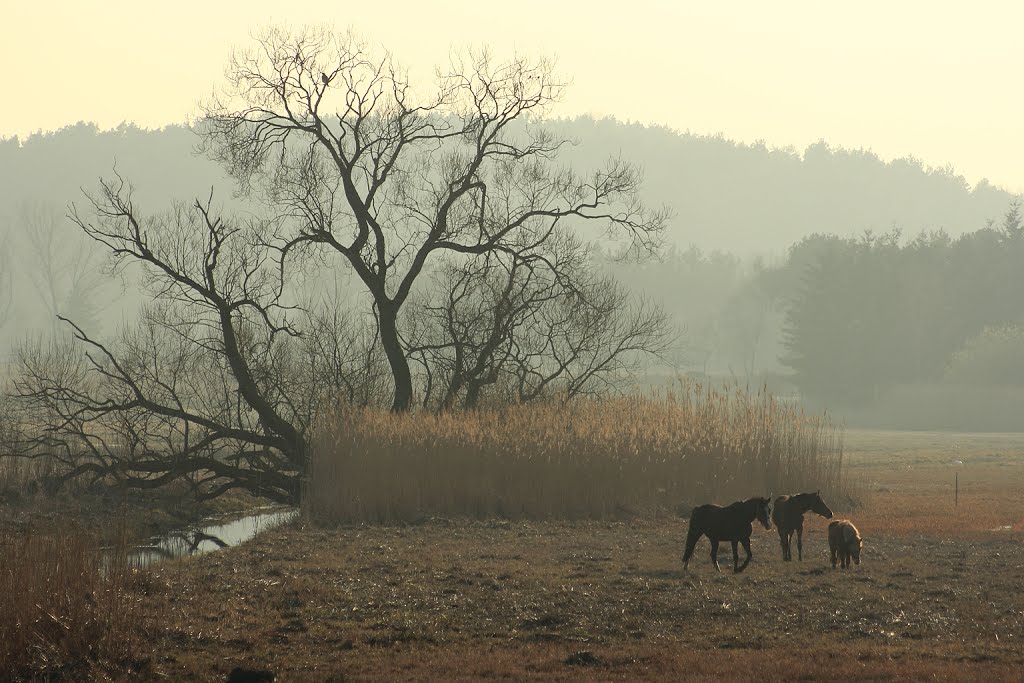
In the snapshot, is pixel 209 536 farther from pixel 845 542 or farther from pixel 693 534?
pixel 845 542

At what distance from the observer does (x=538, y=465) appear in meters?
23.4

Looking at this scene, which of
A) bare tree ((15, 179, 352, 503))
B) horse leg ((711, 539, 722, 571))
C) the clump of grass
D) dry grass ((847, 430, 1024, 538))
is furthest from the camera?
bare tree ((15, 179, 352, 503))

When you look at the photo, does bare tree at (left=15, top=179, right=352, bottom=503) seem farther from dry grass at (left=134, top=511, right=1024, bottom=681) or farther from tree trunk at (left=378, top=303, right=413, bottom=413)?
dry grass at (left=134, top=511, right=1024, bottom=681)

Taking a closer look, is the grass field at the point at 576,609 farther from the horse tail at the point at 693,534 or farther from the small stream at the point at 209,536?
the small stream at the point at 209,536

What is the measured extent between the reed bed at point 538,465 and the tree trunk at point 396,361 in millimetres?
2976

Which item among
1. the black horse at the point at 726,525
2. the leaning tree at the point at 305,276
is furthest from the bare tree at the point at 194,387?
the black horse at the point at 726,525

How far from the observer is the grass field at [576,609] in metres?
10.5

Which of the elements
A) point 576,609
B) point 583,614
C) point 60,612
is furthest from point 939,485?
point 60,612

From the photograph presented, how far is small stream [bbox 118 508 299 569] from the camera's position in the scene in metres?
20.7

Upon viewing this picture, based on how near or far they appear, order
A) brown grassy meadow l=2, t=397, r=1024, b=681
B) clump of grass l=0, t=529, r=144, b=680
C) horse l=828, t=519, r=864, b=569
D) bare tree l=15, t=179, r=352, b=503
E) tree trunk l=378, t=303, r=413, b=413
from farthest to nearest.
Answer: tree trunk l=378, t=303, r=413, b=413
bare tree l=15, t=179, r=352, b=503
horse l=828, t=519, r=864, b=569
brown grassy meadow l=2, t=397, r=1024, b=681
clump of grass l=0, t=529, r=144, b=680

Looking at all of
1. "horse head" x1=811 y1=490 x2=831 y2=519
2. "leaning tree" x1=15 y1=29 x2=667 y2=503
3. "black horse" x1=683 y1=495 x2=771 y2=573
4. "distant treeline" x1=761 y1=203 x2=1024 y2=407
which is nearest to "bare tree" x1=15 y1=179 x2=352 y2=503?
"leaning tree" x1=15 y1=29 x2=667 y2=503

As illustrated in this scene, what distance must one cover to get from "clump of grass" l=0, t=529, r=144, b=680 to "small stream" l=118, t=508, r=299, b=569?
26.9ft

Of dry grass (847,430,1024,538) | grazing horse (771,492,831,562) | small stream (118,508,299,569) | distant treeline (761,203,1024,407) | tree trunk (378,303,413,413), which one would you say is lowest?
small stream (118,508,299,569)

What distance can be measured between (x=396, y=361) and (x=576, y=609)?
15.5m
